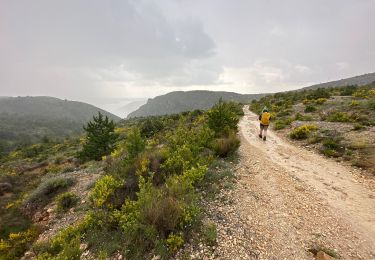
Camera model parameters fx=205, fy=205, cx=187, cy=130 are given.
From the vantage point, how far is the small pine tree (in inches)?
679

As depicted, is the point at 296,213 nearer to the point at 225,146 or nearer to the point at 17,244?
the point at 225,146

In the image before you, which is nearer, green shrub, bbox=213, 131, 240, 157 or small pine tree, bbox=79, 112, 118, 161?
green shrub, bbox=213, 131, 240, 157

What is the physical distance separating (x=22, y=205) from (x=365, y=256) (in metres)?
12.5

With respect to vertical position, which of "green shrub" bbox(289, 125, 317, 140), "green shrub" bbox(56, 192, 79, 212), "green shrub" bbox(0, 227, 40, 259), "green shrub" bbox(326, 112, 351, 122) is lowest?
"green shrub" bbox(0, 227, 40, 259)

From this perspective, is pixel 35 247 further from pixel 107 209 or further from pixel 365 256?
pixel 365 256

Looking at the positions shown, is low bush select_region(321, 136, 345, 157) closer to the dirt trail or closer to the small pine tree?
the dirt trail

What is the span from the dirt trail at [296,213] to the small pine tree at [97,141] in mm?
13310

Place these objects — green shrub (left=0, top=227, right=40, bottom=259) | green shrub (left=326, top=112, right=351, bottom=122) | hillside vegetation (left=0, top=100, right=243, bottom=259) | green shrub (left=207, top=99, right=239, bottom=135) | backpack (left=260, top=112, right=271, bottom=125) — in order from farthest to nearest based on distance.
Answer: green shrub (left=326, top=112, right=351, bottom=122)
backpack (left=260, top=112, right=271, bottom=125)
green shrub (left=207, top=99, right=239, bottom=135)
green shrub (left=0, top=227, right=40, bottom=259)
hillside vegetation (left=0, top=100, right=243, bottom=259)

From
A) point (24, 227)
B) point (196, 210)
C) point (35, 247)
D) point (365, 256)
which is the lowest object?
point (24, 227)

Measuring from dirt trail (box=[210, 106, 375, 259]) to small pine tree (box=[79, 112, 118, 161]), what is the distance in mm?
13310

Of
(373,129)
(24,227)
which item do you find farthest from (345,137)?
(24,227)

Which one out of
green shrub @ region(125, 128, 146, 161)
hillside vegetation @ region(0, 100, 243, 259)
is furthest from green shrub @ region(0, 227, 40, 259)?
green shrub @ region(125, 128, 146, 161)

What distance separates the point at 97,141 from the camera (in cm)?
1773

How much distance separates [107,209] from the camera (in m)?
6.02
